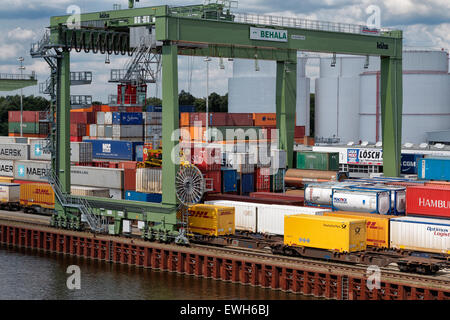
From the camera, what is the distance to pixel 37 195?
58.4m

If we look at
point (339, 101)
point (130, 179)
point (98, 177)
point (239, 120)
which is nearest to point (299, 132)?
point (239, 120)

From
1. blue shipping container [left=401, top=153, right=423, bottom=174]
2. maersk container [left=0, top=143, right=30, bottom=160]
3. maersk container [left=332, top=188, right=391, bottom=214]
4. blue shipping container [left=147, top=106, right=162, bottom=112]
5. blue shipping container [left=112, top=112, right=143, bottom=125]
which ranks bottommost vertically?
maersk container [left=332, top=188, right=391, bottom=214]

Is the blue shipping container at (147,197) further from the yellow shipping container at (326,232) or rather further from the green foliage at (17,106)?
the green foliage at (17,106)

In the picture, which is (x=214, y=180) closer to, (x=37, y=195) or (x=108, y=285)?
(x=108, y=285)

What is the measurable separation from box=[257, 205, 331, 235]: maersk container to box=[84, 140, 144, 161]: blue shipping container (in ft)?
66.6

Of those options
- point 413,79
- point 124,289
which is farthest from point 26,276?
point 413,79

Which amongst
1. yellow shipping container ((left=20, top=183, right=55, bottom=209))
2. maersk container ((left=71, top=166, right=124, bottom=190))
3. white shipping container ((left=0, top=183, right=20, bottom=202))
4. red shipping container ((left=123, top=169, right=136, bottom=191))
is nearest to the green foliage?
white shipping container ((left=0, top=183, right=20, bottom=202))

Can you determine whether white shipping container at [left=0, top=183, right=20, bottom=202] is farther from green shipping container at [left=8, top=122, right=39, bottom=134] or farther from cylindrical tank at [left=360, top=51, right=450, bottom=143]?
cylindrical tank at [left=360, top=51, right=450, bottom=143]

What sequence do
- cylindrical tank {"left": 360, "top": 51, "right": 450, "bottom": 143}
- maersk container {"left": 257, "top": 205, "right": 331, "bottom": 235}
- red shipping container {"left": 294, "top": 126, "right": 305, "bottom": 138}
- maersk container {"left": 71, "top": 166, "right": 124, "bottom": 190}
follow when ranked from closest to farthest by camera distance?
maersk container {"left": 257, "top": 205, "right": 331, "bottom": 235}, maersk container {"left": 71, "top": 166, "right": 124, "bottom": 190}, cylindrical tank {"left": 360, "top": 51, "right": 450, "bottom": 143}, red shipping container {"left": 294, "top": 126, "right": 305, "bottom": 138}

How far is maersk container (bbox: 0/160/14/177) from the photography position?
2618 inches

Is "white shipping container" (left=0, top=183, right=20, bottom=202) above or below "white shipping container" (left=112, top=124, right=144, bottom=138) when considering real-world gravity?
below

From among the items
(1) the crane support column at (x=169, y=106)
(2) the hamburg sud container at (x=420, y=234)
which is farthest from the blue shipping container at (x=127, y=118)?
(2) the hamburg sud container at (x=420, y=234)

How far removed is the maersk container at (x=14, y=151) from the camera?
66.3 meters

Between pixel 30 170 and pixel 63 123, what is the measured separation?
1521cm
